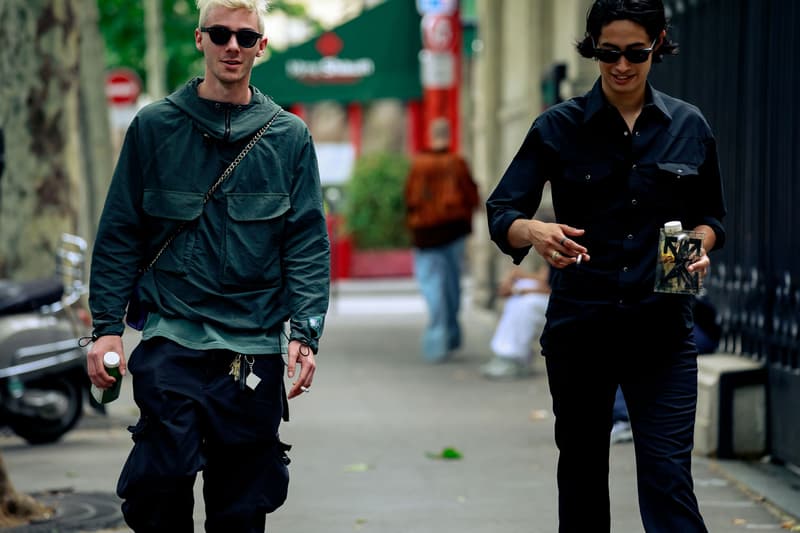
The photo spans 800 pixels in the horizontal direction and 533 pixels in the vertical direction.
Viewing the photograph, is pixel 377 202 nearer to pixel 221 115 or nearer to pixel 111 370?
pixel 221 115

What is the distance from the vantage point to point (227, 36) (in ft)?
14.6

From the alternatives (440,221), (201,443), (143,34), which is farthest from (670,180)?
(143,34)

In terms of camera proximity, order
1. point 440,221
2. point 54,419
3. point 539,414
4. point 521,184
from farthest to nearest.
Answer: point 440,221 → point 539,414 → point 54,419 → point 521,184

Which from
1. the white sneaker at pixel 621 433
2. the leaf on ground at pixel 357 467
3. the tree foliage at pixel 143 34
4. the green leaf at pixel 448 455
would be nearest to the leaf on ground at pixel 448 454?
the green leaf at pixel 448 455

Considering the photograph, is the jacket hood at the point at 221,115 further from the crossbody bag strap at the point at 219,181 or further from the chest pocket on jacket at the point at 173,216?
the chest pocket on jacket at the point at 173,216

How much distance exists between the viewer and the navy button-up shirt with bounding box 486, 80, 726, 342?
4.47 metres

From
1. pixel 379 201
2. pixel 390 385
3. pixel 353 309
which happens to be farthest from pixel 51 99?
pixel 379 201

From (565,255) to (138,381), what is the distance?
4.09 ft

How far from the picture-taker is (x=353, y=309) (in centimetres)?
2061

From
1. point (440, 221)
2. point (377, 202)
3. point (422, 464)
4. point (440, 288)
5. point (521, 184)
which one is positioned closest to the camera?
point (521, 184)

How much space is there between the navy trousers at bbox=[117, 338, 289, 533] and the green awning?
19.7 metres

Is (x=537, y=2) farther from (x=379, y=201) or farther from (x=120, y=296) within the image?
(x=120, y=296)

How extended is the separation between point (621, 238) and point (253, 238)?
1.05m

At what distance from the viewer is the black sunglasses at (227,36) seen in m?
4.45
